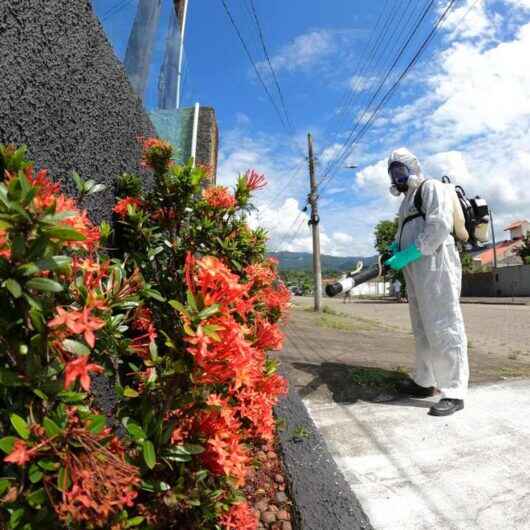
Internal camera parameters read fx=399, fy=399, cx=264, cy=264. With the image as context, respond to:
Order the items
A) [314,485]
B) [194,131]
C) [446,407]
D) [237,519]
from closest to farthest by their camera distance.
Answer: [237,519] < [314,485] < [446,407] < [194,131]

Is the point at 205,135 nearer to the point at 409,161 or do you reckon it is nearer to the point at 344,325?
the point at 409,161

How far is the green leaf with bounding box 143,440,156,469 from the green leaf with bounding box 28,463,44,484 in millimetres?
202

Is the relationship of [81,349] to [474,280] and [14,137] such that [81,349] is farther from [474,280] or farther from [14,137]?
[474,280]

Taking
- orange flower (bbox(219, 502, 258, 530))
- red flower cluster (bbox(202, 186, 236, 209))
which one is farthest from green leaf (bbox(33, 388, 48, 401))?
red flower cluster (bbox(202, 186, 236, 209))

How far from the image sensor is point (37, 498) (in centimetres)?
74

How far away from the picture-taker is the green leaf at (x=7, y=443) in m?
0.69

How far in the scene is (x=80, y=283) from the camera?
833 mm

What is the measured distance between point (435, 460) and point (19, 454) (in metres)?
1.99

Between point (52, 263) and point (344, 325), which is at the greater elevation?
point (52, 263)

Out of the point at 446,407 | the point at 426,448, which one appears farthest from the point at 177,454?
the point at 446,407

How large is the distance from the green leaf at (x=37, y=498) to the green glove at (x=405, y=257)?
2.63 metres

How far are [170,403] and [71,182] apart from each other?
41.7 inches

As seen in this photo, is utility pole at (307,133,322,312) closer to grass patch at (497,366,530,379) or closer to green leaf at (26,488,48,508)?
grass patch at (497,366,530,379)

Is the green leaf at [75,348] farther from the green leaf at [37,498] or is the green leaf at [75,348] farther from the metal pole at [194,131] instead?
the metal pole at [194,131]
